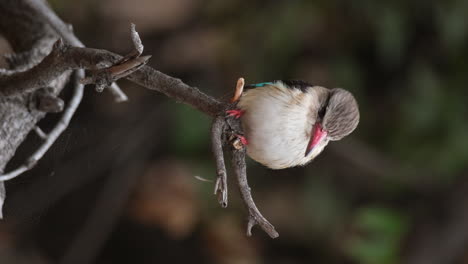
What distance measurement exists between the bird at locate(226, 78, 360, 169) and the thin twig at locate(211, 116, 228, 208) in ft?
0.10

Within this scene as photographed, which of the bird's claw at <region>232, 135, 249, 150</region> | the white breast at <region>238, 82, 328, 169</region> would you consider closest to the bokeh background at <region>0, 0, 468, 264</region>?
the white breast at <region>238, 82, 328, 169</region>

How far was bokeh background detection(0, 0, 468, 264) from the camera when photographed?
275 centimetres

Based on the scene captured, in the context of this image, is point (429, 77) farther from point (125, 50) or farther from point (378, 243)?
point (125, 50)

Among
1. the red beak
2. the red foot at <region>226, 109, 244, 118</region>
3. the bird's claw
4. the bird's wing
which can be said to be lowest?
the red beak

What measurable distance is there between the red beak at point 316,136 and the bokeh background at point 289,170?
1635mm

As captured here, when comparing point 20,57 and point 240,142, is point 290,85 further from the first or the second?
point 20,57

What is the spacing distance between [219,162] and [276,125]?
0.17 meters

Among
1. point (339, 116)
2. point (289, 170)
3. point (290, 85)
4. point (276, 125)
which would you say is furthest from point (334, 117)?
point (289, 170)

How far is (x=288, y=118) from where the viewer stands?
3.19 ft

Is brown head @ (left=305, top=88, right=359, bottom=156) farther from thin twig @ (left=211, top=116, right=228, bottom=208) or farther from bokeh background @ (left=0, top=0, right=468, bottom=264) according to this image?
bokeh background @ (left=0, top=0, right=468, bottom=264)

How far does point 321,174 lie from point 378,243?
486 mm

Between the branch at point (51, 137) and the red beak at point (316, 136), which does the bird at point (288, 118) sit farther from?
the branch at point (51, 137)

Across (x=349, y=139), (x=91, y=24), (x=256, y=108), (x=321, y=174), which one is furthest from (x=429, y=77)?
(x=256, y=108)

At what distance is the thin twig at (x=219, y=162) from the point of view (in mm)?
782
